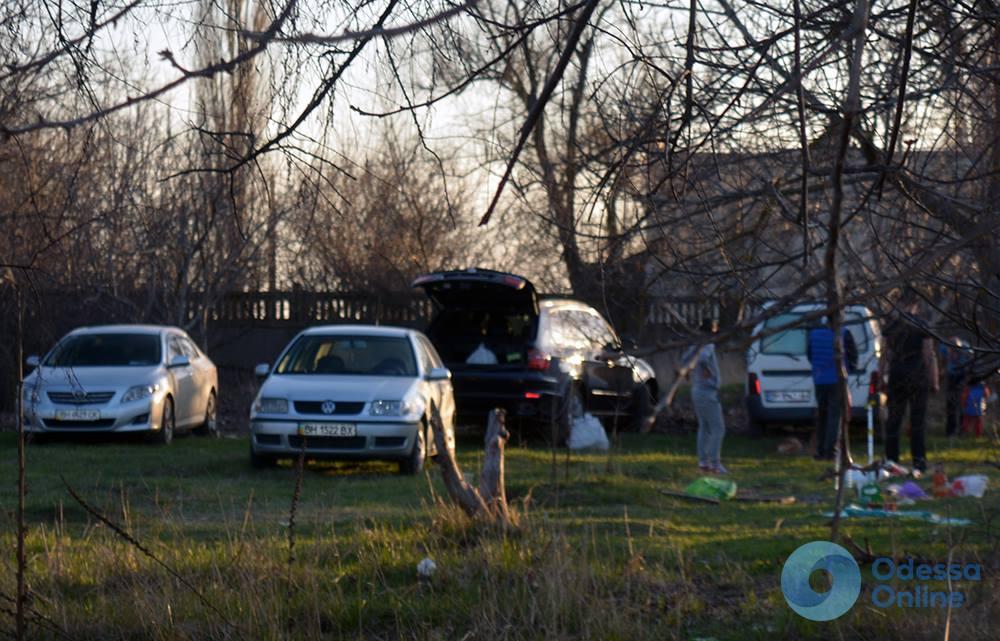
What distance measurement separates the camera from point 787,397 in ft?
56.6

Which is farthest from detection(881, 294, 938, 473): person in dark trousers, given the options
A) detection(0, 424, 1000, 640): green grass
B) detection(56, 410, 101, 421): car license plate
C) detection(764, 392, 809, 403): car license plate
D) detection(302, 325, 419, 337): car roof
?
detection(56, 410, 101, 421): car license plate

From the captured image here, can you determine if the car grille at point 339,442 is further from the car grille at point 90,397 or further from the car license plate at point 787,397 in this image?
the car license plate at point 787,397

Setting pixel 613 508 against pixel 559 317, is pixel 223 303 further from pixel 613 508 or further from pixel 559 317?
pixel 613 508

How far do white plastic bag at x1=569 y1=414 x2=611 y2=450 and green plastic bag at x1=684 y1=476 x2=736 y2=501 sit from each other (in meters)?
4.30

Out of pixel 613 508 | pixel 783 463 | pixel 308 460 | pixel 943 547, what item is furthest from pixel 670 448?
pixel 943 547

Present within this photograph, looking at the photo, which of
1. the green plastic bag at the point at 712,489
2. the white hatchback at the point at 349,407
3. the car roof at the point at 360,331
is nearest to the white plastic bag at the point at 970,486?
the green plastic bag at the point at 712,489

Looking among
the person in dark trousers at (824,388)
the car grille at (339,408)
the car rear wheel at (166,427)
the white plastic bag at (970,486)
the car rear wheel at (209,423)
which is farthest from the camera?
the car rear wheel at (209,423)

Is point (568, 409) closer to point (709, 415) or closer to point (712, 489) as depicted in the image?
point (709, 415)

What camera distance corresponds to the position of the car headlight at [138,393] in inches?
611

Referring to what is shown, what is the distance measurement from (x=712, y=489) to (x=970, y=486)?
6.98ft

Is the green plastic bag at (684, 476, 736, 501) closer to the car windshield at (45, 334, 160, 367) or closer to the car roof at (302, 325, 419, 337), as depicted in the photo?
the car roof at (302, 325, 419, 337)

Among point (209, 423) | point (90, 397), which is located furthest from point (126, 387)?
point (209, 423)

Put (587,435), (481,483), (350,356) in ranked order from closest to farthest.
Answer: (481,483), (350,356), (587,435)

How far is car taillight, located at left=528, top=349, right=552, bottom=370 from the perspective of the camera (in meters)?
15.6
